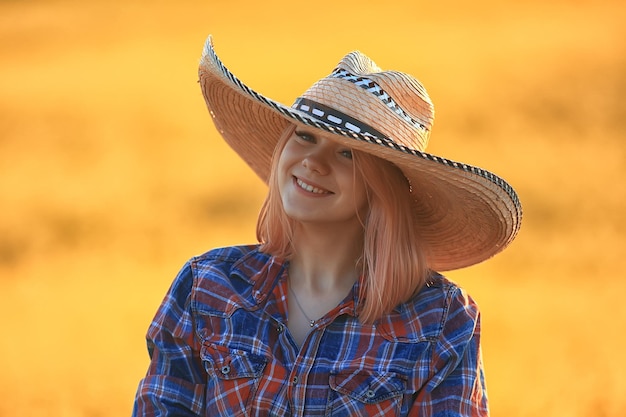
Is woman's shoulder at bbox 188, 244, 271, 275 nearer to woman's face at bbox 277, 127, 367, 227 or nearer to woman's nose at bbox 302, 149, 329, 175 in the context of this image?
woman's face at bbox 277, 127, 367, 227

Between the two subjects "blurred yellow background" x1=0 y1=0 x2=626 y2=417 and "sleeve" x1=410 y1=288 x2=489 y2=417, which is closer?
"sleeve" x1=410 y1=288 x2=489 y2=417

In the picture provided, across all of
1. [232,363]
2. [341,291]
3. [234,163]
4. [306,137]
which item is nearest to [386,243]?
[341,291]

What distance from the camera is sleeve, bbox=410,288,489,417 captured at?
2998 mm

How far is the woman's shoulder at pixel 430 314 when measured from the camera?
3051 millimetres

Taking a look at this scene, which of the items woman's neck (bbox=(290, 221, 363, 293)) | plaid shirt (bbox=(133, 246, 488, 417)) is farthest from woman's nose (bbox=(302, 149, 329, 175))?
plaid shirt (bbox=(133, 246, 488, 417))

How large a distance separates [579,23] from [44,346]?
6.46 meters

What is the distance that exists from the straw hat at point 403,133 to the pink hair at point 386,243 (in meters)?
0.06

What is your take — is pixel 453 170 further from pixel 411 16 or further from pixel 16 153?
pixel 411 16

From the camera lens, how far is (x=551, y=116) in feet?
30.6

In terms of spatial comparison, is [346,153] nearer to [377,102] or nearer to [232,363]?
[377,102]

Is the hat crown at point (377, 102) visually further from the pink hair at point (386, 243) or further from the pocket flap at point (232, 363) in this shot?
the pocket flap at point (232, 363)

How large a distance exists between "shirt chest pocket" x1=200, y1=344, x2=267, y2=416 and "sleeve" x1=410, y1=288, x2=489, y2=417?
421 mm

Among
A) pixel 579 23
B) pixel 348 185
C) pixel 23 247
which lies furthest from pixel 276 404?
pixel 579 23

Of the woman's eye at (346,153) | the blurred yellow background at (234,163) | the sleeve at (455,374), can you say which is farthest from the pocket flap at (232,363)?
the blurred yellow background at (234,163)
